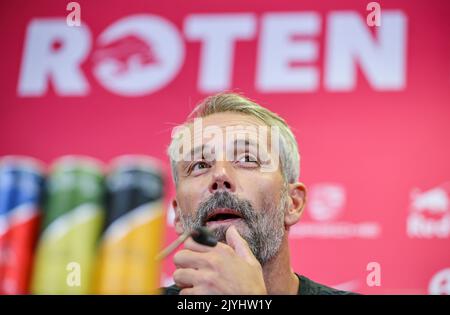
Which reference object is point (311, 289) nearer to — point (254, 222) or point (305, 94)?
point (254, 222)

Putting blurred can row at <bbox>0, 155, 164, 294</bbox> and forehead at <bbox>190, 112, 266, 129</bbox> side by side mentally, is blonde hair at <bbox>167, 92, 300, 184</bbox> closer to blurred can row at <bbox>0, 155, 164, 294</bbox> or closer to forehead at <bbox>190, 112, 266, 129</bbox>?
forehead at <bbox>190, 112, 266, 129</bbox>

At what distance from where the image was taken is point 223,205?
209cm

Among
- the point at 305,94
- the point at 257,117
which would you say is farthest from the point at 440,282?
the point at 257,117

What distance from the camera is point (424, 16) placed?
12.2 ft

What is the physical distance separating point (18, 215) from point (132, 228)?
0.59 metres

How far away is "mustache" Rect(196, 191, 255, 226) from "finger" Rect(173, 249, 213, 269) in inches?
16.7

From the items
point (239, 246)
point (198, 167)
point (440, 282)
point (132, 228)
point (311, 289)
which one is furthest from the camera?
point (132, 228)

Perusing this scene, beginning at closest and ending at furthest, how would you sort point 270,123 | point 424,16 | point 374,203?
point 270,123 → point 374,203 → point 424,16

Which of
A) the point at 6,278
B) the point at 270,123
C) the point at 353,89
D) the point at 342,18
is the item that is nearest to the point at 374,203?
the point at 353,89

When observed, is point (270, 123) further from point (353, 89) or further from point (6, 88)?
point (6, 88)

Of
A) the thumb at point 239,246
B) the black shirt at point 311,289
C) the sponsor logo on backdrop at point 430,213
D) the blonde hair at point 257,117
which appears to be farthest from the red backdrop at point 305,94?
the thumb at point 239,246
